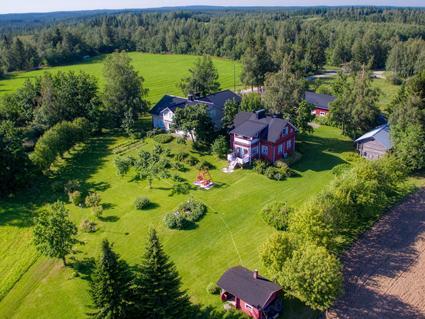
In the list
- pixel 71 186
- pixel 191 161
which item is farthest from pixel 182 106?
pixel 71 186

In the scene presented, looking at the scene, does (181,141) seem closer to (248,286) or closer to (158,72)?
(248,286)

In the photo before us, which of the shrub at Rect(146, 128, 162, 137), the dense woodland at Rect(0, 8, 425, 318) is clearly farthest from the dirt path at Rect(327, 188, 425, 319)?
the shrub at Rect(146, 128, 162, 137)

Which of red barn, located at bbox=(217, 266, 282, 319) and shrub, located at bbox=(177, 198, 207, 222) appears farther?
shrub, located at bbox=(177, 198, 207, 222)

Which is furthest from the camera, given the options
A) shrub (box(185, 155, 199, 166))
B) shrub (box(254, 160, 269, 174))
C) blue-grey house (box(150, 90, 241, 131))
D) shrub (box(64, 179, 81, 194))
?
blue-grey house (box(150, 90, 241, 131))

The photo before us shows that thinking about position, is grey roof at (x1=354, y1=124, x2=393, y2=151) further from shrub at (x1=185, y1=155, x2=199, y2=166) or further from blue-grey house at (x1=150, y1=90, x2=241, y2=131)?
shrub at (x1=185, y1=155, x2=199, y2=166)

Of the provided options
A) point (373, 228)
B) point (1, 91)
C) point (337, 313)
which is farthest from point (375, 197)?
point (1, 91)

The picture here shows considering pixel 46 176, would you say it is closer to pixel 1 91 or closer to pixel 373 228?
pixel 373 228
